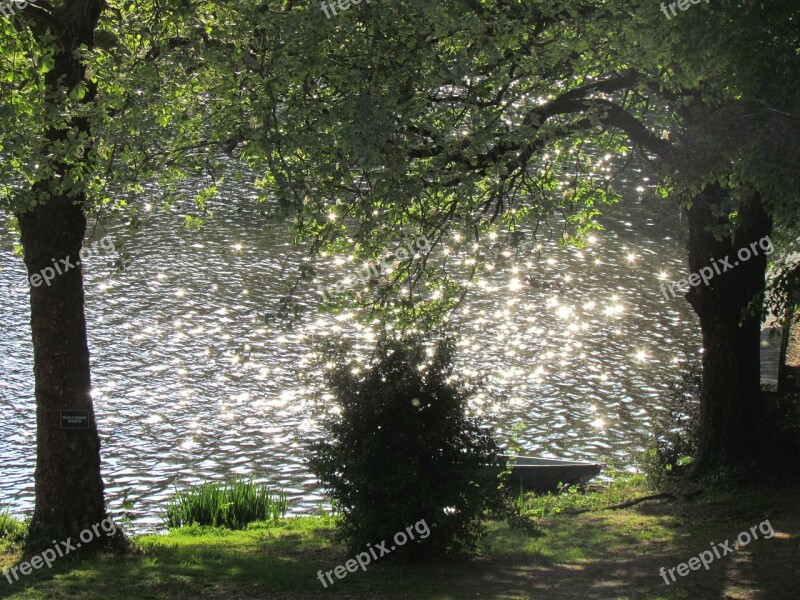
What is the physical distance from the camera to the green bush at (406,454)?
34.4 feet

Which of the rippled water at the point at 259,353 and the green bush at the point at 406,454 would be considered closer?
the green bush at the point at 406,454

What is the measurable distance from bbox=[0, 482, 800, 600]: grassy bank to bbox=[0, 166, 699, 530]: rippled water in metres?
3.75

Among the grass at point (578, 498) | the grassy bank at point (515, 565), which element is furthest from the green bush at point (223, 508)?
the grass at point (578, 498)

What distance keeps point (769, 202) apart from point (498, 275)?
23.6 m

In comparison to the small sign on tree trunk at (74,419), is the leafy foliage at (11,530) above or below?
below

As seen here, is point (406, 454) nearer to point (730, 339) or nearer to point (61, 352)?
point (61, 352)

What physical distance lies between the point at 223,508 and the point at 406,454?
5899 mm

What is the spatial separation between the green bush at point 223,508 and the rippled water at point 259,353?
93 centimetres

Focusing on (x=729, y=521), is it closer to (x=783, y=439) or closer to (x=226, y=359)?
(x=783, y=439)

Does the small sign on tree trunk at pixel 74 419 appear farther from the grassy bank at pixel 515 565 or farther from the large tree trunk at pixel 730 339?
the large tree trunk at pixel 730 339

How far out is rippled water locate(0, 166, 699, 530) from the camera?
19922 millimetres

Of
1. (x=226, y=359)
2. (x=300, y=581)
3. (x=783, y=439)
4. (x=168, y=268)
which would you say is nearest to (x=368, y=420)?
(x=300, y=581)

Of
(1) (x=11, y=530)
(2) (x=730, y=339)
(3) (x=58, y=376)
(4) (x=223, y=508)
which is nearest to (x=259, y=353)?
(4) (x=223, y=508)

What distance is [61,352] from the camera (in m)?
11.1
